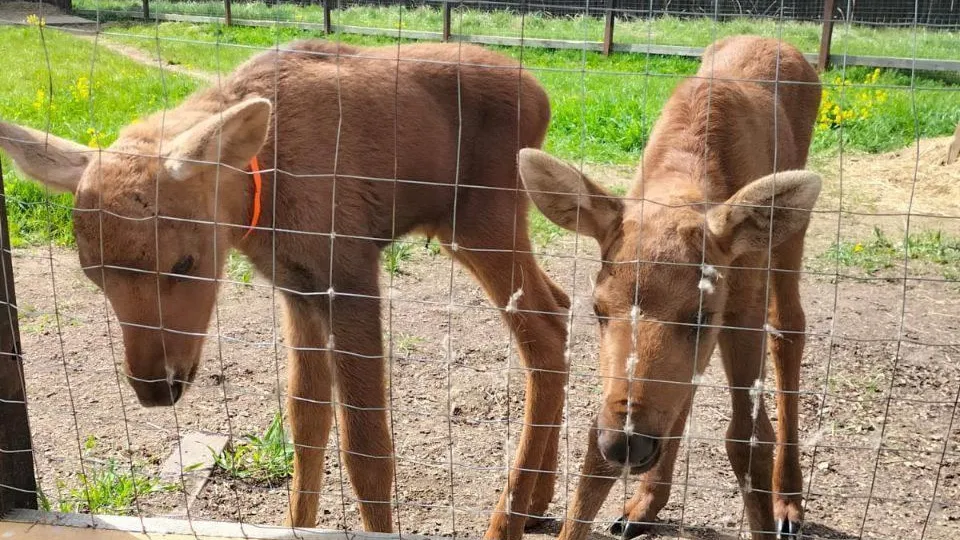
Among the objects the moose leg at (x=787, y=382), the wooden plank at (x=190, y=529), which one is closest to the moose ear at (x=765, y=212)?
the moose leg at (x=787, y=382)

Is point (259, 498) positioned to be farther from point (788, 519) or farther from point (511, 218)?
point (788, 519)

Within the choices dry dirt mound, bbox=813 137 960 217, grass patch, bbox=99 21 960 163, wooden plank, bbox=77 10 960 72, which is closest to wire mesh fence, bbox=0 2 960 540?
dry dirt mound, bbox=813 137 960 217

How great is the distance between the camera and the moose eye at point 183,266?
3.39 metres

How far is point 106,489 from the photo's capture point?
4.05 m

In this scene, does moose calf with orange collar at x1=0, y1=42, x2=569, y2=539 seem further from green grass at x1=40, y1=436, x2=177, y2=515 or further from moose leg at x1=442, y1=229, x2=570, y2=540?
green grass at x1=40, y1=436, x2=177, y2=515

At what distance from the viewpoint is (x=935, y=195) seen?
859cm

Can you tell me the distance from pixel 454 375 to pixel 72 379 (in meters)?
2.08

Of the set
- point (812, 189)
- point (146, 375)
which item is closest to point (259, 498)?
point (146, 375)

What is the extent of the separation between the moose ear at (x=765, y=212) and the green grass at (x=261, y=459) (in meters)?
2.17

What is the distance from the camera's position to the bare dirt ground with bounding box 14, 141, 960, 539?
13.8 feet

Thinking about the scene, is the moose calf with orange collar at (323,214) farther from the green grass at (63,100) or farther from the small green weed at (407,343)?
the green grass at (63,100)

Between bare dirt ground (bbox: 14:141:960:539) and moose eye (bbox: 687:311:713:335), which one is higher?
moose eye (bbox: 687:311:713:335)

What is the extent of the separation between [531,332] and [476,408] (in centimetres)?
88

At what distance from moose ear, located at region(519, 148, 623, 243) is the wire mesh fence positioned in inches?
1.3
